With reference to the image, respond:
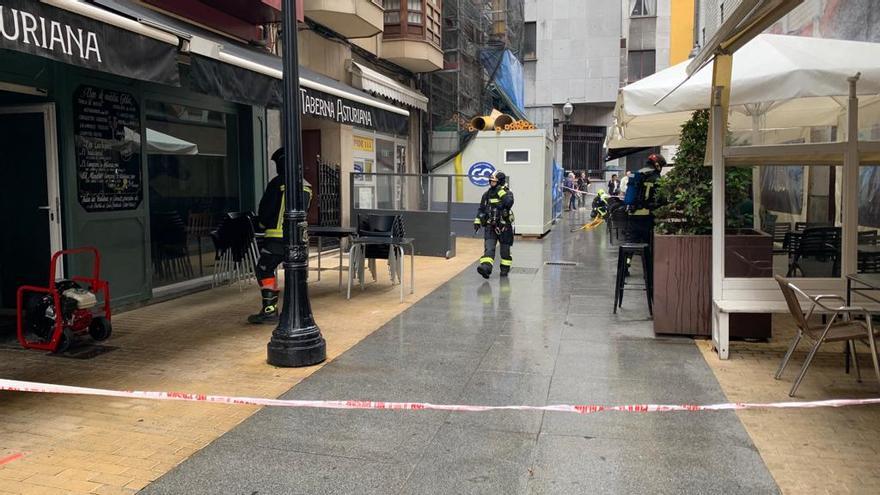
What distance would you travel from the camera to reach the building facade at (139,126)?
5.35m

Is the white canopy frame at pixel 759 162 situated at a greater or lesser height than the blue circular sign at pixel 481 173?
lesser

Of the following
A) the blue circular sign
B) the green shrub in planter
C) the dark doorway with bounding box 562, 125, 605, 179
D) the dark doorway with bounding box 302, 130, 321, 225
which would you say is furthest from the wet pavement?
the dark doorway with bounding box 562, 125, 605, 179

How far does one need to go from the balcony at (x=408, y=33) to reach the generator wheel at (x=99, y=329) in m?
11.0

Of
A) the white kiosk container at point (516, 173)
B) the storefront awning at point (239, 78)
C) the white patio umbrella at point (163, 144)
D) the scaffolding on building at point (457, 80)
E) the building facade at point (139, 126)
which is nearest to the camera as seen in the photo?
the building facade at point (139, 126)

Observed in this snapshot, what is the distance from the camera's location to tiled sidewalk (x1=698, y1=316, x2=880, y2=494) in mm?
3531

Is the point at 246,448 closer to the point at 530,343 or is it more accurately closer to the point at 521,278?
the point at 530,343

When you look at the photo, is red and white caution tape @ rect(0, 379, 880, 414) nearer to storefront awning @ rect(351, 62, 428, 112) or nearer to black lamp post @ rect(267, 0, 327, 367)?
black lamp post @ rect(267, 0, 327, 367)

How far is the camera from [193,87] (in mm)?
6160

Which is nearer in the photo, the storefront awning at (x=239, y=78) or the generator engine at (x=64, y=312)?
the generator engine at (x=64, y=312)

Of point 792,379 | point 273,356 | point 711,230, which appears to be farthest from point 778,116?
point 273,356

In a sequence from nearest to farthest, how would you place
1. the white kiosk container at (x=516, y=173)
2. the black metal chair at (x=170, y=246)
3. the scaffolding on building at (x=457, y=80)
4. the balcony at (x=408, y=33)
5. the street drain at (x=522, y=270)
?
the black metal chair at (x=170, y=246) → the street drain at (x=522, y=270) → the balcony at (x=408, y=33) → the white kiosk container at (x=516, y=173) → the scaffolding on building at (x=457, y=80)

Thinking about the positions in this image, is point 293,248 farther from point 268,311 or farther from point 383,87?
point 383,87

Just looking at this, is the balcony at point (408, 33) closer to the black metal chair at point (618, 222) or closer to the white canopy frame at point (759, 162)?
the black metal chair at point (618, 222)

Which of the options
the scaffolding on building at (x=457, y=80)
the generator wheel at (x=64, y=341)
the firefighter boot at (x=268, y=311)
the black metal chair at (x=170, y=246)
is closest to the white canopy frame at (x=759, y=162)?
the firefighter boot at (x=268, y=311)
